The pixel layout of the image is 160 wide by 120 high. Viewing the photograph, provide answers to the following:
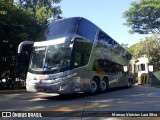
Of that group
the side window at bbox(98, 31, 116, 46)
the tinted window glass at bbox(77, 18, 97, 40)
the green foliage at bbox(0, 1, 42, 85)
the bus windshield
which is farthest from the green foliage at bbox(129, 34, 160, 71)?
the bus windshield

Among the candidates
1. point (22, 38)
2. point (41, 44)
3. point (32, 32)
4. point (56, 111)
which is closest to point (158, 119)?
point (56, 111)

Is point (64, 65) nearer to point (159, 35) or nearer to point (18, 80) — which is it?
point (18, 80)

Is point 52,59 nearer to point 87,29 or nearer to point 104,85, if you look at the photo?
point 87,29

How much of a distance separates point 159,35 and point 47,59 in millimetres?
33633

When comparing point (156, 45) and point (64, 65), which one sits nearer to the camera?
point (64, 65)

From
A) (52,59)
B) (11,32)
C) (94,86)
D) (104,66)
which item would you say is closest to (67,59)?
(52,59)

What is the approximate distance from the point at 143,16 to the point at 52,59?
3347 cm

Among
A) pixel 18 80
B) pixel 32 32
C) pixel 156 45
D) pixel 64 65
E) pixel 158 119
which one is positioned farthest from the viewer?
pixel 156 45

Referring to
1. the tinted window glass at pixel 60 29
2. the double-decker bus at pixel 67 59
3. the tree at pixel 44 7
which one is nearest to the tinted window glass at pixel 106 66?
the double-decker bus at pixel 67 59

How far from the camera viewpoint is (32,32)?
22.6 meters

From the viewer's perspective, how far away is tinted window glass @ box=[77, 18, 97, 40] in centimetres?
1549

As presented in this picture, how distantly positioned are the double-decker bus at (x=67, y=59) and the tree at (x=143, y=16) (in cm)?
2852

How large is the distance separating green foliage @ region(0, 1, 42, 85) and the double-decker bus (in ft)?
16.5

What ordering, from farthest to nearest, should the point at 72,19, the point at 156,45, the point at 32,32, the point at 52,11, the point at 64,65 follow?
the point at 156,45 < the point at 52,11 < the point at 32,32 < the point at 72,19 < the point at 64,65
